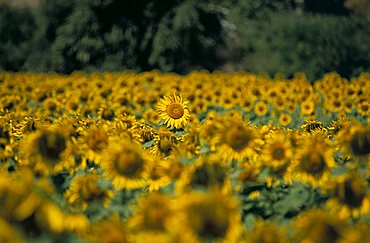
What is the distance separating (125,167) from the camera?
3225 mm

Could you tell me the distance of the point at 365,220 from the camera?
2912 millimetres

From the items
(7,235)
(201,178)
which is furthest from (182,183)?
(7,235)

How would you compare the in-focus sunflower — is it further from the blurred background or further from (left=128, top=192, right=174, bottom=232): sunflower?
the blurred background

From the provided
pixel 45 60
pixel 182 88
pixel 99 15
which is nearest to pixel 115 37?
pixel 99 15

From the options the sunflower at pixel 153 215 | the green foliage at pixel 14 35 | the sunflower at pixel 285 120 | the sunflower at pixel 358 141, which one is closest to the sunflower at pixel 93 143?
the sunflower at pixel 153 215

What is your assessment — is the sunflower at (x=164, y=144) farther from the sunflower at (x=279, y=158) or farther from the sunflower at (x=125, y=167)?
the sunflower at (x=125, y=167)

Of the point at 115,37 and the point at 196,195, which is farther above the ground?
the point at 196,195

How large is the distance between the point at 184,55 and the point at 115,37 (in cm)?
186

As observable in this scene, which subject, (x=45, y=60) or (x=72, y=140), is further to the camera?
(x=45, y=60)

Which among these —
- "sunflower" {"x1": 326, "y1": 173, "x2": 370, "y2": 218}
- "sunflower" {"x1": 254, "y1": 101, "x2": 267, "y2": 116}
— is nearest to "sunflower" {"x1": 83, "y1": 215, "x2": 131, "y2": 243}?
"sunflower" {"x1": 326, "y1": 173, "x2": 370, "y2": 218}

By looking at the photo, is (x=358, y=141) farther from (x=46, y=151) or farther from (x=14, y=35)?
(x=14, y=35)

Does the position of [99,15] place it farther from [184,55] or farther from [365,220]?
[365,220]

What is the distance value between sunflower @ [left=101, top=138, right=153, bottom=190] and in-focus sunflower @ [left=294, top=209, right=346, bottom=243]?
92cm

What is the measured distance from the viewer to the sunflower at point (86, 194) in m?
3.12
